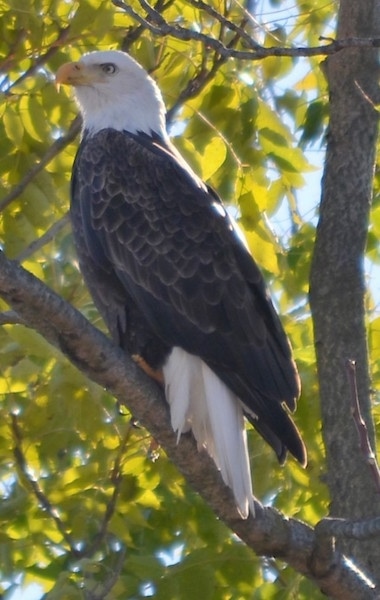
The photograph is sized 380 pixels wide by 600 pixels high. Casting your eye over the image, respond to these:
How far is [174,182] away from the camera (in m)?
4.89

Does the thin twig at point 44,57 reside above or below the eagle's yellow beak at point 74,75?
above

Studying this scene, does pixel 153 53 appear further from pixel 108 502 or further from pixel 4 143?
pixel 108 502

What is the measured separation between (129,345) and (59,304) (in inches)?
52.4

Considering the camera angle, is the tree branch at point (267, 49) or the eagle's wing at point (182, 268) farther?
the eagle's wing at point (182, 268)

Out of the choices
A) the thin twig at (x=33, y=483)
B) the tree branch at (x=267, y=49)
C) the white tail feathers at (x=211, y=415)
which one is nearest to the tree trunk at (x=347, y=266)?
the white tail feathers at (x=211, y=415)

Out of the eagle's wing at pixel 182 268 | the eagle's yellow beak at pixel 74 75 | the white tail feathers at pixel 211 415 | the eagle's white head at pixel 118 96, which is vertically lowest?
the white tail feathers at pixel 211 415

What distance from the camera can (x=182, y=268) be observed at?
4.64 m

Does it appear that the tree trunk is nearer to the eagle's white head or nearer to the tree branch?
the tree branch

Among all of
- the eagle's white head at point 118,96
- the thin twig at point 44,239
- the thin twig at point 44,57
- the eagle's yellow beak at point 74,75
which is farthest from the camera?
the eagle's white head at point 118,96

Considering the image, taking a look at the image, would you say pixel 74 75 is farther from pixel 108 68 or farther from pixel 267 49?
pixel 267 49

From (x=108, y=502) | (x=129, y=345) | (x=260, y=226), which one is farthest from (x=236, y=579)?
(x=260, y=226)

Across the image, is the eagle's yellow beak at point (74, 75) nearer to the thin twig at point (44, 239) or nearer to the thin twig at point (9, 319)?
the thin twig at point (44, 239)

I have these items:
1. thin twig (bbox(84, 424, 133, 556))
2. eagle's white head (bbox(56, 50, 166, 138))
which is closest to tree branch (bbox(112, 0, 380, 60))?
thin twig (bbox(84, 424, 133, 556))

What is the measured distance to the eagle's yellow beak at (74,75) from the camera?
16.1 ft
